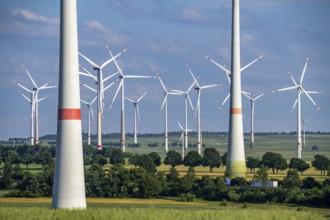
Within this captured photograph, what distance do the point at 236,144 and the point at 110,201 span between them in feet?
120

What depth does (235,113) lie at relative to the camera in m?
175

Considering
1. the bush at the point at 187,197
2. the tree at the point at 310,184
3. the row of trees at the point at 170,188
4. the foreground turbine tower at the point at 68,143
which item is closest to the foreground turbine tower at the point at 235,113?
the row of trees at the point at 170,188

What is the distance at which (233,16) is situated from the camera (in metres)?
180

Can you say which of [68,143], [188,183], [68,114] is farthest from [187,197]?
[68,114]

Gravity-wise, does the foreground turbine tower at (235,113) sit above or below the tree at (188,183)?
above

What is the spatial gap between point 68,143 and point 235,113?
82060 mm

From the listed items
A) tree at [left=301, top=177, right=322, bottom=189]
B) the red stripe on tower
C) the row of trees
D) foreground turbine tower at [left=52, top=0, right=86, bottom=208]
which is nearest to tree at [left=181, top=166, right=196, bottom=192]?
the row of trees

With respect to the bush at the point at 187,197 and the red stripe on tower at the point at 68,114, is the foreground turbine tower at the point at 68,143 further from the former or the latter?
the bush at the point at 187,197

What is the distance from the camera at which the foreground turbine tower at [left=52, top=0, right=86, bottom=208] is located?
9556 cm

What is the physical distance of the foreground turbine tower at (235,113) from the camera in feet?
574

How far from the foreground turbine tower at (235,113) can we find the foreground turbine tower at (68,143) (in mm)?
79229

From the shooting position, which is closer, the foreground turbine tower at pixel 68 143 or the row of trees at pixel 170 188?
the foreground turbine tower at pixel 68 143

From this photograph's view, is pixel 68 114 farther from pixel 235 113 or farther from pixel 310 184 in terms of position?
pixel 310 184

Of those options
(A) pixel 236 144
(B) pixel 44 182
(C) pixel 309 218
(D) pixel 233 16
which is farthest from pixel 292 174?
(C) pixel 309 218
